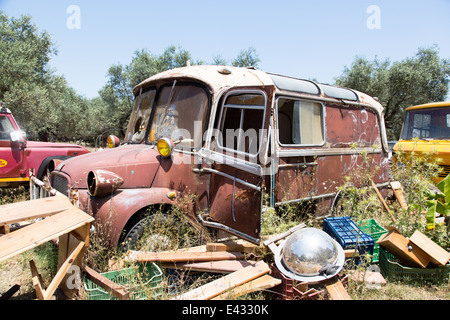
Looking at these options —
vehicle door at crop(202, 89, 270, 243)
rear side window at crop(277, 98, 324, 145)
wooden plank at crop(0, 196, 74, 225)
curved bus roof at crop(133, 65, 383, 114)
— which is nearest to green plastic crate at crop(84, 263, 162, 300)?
wooden plank at crop(0, 196, 74, 225)

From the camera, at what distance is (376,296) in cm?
337

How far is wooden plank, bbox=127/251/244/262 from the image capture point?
3.33 metres

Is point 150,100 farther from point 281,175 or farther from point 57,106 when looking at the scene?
point 57,106

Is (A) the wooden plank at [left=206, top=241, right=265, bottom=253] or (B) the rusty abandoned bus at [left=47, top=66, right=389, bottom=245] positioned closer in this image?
(B) the rusty abandoned bus at [left=47, top=66, right=389, bottom=245]

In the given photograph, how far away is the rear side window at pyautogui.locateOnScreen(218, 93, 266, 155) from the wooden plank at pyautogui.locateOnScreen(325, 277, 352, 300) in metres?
1.76

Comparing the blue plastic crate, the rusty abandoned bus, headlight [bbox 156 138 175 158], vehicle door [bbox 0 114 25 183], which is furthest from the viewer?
vehicle door [bbox 0 114 25 183]

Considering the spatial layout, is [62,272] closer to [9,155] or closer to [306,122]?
[306,122]

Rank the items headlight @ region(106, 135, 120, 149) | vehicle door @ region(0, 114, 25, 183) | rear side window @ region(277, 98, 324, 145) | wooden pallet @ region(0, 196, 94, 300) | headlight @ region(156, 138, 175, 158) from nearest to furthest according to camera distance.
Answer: wooden pallet @ region(0, 196, 94, 300) → headlight @ region(156, 138, 175, 158) → rear side window @ region(277, 98, 324, 145) → headlight @ region(106, 135, 120, 149) → vehicle door @ region(0, 114, 25, 183)

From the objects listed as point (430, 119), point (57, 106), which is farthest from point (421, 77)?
point (57, 106)

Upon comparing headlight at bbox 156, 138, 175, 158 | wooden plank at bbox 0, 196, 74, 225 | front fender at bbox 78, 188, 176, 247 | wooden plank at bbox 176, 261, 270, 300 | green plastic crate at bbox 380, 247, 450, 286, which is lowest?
green plastic crate at bbox 380, 247, 450, 286

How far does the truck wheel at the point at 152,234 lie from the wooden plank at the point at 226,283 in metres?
0.89

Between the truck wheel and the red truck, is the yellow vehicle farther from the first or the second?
the red truck

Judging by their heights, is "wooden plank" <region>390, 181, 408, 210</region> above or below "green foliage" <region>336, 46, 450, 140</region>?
below

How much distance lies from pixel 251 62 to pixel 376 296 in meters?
20.1
